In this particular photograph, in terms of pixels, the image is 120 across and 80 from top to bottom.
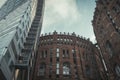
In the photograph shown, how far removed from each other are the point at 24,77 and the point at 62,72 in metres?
8.18

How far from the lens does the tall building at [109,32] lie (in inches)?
1137

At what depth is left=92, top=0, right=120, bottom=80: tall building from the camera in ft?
94.7

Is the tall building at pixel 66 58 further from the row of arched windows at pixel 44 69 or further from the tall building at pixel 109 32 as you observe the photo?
the tall building at pixel 109 32

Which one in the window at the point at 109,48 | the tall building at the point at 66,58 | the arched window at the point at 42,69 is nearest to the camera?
the window at the point at 109,48

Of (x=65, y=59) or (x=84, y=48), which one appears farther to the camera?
(x=84, y=48)

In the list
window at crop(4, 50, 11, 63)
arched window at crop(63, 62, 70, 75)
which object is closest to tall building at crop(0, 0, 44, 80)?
window at crop(4, 50, 11, 63)

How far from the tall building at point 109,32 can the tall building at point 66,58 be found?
15.6 ft

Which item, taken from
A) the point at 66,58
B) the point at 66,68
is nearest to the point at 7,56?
the point at 66,68

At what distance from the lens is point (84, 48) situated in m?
40.3

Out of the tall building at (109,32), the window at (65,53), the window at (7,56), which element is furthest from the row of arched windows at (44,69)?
the window at (7,56)

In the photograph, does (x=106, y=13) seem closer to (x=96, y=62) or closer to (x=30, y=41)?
(x=96, y=62)

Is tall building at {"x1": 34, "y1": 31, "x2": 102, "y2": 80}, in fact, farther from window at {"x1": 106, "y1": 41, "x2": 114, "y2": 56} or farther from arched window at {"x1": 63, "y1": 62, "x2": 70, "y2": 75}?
window at {"x1": 106, "y1": 41, "x2": 114, "y2": 56}

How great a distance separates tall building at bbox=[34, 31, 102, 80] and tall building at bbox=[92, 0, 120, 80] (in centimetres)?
477

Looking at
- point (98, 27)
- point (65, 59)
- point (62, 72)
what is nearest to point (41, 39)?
point (65, 59)
